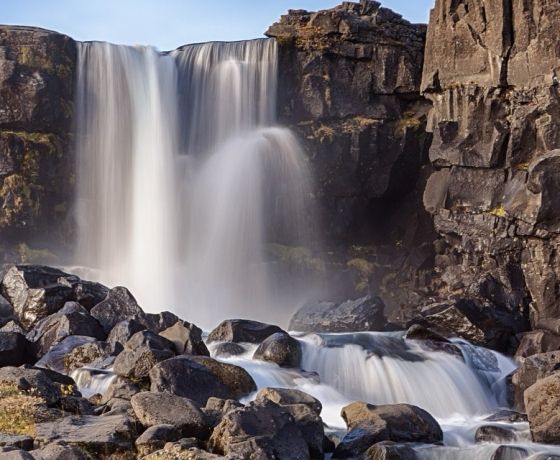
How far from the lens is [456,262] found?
1297 inches

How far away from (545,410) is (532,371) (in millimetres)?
4341

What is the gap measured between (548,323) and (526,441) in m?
12.3

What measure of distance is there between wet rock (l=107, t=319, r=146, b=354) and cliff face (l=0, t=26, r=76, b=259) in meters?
14.8

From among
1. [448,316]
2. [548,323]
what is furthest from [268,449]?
[548,323]

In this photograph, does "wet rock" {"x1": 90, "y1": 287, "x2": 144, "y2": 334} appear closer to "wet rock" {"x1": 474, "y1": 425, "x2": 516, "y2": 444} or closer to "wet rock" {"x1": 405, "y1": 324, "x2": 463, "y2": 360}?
"wet rock" {"x1": 405, "y1": 324, "x2": 463, "y2": 360}

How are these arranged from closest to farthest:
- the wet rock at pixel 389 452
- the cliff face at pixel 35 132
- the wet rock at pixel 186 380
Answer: the wet rock at pixel 389 452, the wet rock at pixel 186 380, the cliff face at pixel 35 132

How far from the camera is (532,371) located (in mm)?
19812

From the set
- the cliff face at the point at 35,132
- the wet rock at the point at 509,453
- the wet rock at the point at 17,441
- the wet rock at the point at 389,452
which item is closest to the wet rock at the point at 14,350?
the wet rock at the point at 17,441

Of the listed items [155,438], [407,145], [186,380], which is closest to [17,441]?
[155,438]

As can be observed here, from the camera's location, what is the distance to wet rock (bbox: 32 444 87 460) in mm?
11336

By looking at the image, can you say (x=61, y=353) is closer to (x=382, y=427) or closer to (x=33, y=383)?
(x=33, y=383)

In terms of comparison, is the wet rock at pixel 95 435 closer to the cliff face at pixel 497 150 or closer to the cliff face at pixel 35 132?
the cliff face at pixel 497 150

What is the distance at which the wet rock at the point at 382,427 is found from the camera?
1429 cm

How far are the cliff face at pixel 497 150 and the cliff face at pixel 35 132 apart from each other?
46.9 feet
